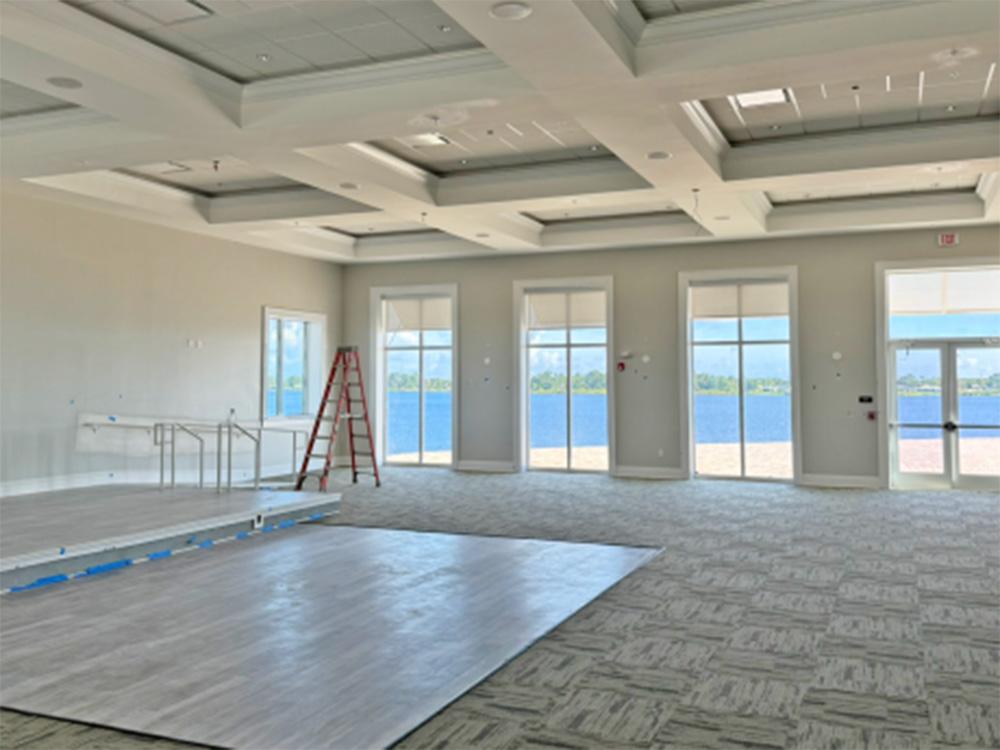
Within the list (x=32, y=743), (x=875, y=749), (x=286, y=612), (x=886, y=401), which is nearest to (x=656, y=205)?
(x=886, y=401)

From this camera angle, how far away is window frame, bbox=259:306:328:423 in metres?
13.2

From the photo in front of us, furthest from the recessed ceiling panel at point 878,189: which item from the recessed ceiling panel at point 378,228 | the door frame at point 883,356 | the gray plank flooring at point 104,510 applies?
the gray plank flooring at point 104,510

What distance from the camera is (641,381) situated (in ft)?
42.8

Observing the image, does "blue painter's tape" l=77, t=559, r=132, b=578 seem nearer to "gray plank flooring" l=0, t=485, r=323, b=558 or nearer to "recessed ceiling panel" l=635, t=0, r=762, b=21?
"gray plank flooring" l=0, t=485, r=323, b=558

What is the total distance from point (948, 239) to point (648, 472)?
5276mm

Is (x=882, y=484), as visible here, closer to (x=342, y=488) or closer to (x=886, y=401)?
(x=886, y=401)

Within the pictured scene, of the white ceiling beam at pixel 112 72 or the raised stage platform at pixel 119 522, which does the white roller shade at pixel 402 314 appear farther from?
the white ceiling beam at pixel 112 72

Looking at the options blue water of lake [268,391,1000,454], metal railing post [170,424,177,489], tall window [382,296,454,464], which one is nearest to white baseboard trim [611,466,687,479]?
blue water of lake [268,391,1000,454]

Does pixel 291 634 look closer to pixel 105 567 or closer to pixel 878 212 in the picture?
pixel 105 567

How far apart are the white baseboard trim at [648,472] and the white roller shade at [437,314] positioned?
391 cm

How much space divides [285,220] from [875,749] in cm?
927

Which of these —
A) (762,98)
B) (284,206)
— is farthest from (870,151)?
(284,206)

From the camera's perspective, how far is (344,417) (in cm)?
1237

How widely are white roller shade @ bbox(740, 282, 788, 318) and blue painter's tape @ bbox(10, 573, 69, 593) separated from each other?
32.0 ft
